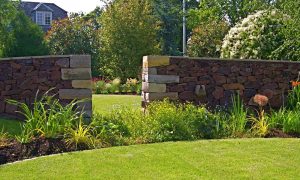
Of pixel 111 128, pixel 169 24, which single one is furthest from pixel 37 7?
pixel 111 128

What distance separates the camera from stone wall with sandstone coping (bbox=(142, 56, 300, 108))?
885 centimetres

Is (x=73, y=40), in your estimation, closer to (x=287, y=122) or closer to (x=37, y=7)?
(x=37, y=7)

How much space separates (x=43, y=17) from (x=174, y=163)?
125ft

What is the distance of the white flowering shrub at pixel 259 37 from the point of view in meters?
12.8

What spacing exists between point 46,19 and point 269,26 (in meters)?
31.7

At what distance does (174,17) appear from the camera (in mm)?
33500

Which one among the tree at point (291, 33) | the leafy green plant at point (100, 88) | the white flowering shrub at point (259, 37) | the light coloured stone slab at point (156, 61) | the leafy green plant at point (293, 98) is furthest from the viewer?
the leafy green plant at point (100, 88)

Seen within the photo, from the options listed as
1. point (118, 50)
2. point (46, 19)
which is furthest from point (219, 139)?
point (46, 19)

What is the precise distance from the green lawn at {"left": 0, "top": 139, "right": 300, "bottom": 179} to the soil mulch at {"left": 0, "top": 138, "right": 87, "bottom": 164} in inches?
11.8

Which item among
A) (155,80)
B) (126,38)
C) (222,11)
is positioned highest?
(222,11)

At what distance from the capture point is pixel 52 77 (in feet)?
27.5

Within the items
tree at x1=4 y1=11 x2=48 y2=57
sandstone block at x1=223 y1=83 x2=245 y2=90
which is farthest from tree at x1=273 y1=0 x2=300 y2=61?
tree at x1=4 y1=11 x2=48 y2=57

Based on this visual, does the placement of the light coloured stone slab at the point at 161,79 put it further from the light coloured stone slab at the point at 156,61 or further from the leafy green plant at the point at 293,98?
the leafy green plant at the point at 293,98

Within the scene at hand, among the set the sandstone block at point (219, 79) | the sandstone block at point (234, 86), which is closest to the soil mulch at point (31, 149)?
the sandstone block at point (219, 79)
